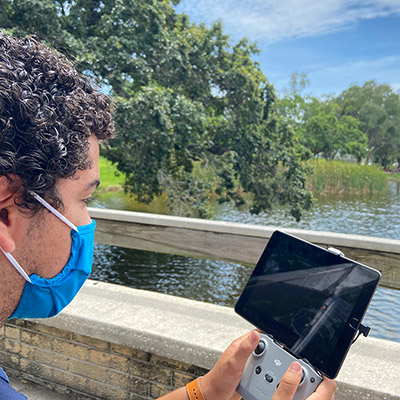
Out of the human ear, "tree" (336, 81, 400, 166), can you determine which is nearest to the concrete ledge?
the human ear

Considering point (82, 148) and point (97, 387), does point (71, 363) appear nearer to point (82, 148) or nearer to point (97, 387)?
point (97, 387)

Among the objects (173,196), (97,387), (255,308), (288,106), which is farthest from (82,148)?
(288,106)

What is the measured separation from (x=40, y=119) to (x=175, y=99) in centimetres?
830

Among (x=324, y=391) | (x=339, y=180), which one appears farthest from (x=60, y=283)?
(x=339, y=180)

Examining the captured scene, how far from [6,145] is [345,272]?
90 cm

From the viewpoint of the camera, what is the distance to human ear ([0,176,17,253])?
0.98 metres

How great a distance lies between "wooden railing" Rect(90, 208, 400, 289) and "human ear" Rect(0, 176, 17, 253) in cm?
198

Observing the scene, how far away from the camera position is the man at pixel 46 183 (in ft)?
3.18

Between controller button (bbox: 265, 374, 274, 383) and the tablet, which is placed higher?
the tablet

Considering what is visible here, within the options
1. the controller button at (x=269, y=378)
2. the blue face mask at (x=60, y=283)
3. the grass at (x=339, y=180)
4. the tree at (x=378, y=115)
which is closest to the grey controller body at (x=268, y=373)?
the controller button at (x=269, y=378)

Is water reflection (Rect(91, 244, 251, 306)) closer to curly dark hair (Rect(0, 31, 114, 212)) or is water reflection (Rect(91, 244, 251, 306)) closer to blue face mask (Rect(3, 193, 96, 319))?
blue face mask (Rect(3, 193, 96, 319))

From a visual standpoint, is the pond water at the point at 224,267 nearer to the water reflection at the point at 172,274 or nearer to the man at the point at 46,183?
the water reflection at the point at 172,274

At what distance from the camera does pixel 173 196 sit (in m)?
9.75

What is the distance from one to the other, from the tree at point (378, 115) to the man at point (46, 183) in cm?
5003
